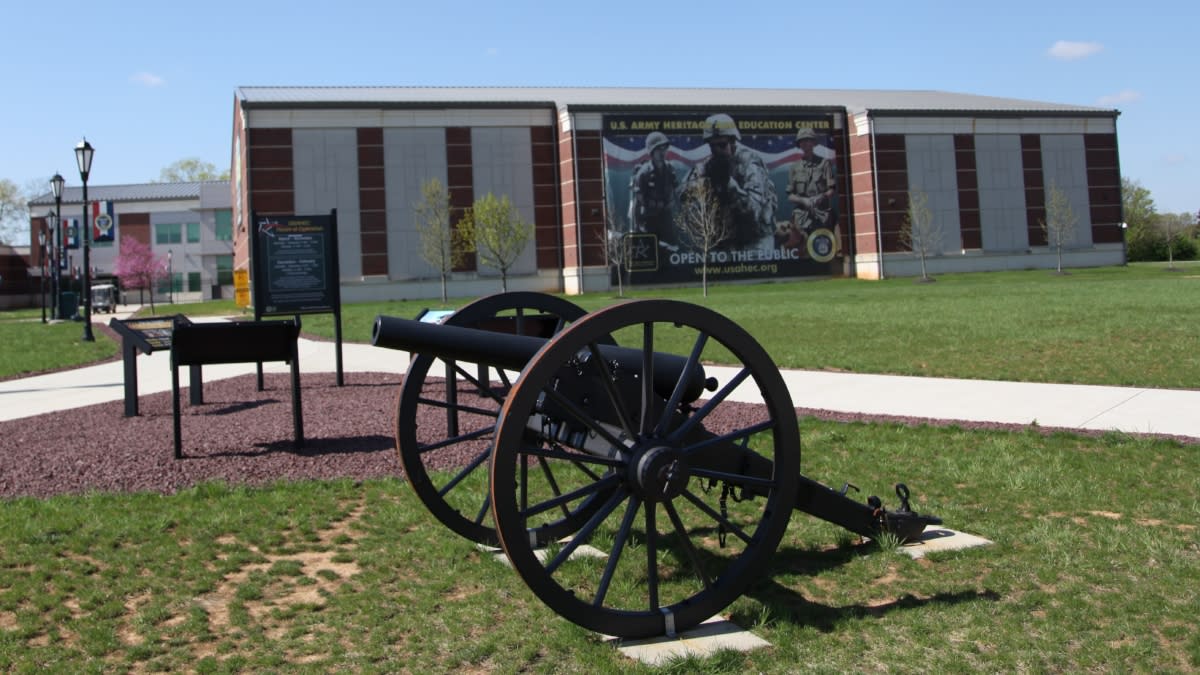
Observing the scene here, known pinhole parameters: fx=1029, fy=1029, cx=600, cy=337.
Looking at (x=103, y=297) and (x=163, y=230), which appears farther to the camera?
(x=163, y=230)

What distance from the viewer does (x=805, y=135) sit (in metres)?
58.6

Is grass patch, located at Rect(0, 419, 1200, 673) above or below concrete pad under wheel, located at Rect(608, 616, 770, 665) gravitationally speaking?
above

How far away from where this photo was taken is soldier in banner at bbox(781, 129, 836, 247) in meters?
58.5

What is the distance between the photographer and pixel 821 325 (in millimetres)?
22062

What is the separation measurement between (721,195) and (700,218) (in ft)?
8.69

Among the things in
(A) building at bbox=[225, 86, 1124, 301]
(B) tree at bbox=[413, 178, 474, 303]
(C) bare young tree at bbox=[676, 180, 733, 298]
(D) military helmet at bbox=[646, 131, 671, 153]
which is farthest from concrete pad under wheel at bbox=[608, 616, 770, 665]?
(D) military helmet at bbox=[646, 131, 671, 153]

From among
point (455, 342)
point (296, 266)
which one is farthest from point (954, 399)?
point (296, 266)

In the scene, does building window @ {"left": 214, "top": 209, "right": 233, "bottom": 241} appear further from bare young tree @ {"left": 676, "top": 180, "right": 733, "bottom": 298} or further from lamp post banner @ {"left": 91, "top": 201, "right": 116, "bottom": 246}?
bare young tree @ {"left": 676, "top": 180, "right": 733, "bottom": 298}

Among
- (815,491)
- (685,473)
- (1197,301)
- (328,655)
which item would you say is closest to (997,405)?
(815,491)

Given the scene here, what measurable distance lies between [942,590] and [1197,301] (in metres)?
23.7

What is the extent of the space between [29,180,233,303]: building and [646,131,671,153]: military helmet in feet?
165

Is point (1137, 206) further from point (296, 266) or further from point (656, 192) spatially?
point (296, 266)

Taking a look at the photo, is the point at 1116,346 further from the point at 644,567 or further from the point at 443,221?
the point at 443,221

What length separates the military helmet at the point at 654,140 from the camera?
5575 cm
